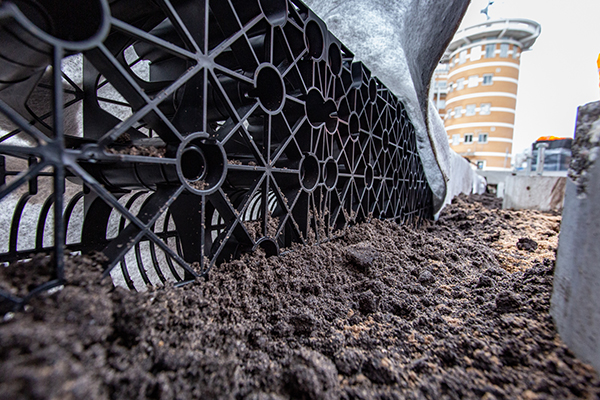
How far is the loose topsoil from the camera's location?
55 cm

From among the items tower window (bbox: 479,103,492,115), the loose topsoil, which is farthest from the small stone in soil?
tower window (bbox: 479,103,492,115)

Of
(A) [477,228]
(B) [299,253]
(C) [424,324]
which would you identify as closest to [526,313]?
(C) [424,324]

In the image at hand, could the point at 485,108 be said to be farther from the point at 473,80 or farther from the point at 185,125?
the point at 185,125

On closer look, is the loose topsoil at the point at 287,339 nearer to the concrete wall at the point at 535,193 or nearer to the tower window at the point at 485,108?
the concrete wall at the point at 535,193

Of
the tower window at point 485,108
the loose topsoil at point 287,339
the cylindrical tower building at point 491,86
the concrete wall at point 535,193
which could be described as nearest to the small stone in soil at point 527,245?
the loose topsoil at point 287,339

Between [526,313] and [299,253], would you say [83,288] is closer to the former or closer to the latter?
[299,253]

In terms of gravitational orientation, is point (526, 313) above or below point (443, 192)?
below

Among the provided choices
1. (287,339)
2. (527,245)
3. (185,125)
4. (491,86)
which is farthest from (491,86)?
(287,339)

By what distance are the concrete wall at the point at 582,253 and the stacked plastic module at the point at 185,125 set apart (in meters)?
1.05

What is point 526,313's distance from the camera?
3.09ft

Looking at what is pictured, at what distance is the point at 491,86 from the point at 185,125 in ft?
96.2

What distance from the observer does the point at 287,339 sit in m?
0.89

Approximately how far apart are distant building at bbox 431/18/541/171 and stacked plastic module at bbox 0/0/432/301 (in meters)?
25.5

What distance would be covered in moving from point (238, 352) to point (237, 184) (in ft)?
3.15
